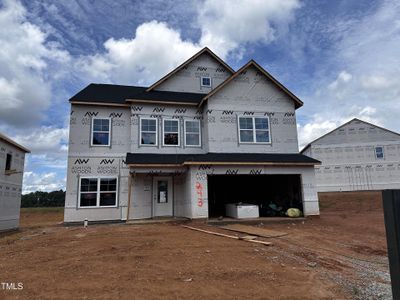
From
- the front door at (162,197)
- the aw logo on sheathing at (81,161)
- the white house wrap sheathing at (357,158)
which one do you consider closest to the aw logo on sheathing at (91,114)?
the aw logo on sheathing at (81,161)

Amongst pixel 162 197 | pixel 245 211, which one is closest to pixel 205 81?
pixel 162 197

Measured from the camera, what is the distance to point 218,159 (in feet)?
49.9

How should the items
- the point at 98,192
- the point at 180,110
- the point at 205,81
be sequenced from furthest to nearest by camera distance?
1. the point at 205,81
2. the point at 180,110
3. the point at 98,192

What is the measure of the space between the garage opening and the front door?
3.17m

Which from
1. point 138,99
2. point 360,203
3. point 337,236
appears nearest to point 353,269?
point 337,236

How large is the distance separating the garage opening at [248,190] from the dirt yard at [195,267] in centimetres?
775

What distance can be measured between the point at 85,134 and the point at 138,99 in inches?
144

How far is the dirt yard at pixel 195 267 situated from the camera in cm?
523

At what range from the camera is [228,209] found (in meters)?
17.1

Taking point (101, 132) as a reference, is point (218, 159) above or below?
below

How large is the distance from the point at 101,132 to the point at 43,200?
44.9m

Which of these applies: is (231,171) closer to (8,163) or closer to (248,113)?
(248,113)

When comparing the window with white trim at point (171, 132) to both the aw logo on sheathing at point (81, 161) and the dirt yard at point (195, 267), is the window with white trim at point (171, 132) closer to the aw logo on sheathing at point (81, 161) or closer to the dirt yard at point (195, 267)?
the aw logo on sheathing at point (81, 161)

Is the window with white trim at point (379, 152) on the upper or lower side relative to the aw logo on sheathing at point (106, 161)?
upper
